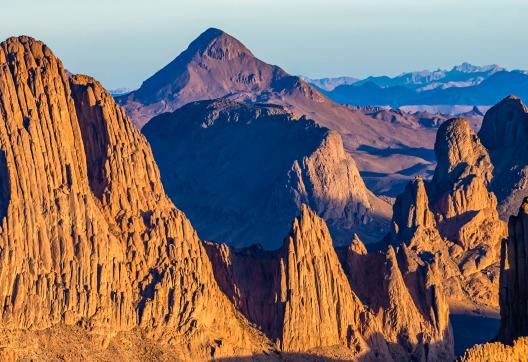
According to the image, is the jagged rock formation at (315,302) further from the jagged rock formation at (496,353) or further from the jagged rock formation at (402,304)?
the jagged rock formation at (496,353)

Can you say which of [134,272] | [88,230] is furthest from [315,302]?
[88,230]

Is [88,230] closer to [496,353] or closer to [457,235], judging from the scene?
[496,353]

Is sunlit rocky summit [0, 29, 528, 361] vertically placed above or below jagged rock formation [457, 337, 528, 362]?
above

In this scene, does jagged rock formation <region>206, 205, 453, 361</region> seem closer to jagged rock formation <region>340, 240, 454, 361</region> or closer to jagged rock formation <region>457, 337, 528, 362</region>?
jagged rock formation <region>340, 240, 454, 361</region>

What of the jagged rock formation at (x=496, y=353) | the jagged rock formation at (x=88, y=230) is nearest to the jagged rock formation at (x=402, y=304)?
the jagged rock formation at (x=88, y=230)

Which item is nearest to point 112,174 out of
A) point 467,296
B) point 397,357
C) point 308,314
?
point 308,314

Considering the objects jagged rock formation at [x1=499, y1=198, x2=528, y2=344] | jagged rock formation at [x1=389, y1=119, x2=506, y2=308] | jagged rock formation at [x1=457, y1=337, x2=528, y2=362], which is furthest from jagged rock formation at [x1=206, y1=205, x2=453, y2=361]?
jagged rock formation at [x1=457, y1=337, x2=528, y2=362]

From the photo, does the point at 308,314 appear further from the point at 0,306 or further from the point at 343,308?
the point at 0,306
